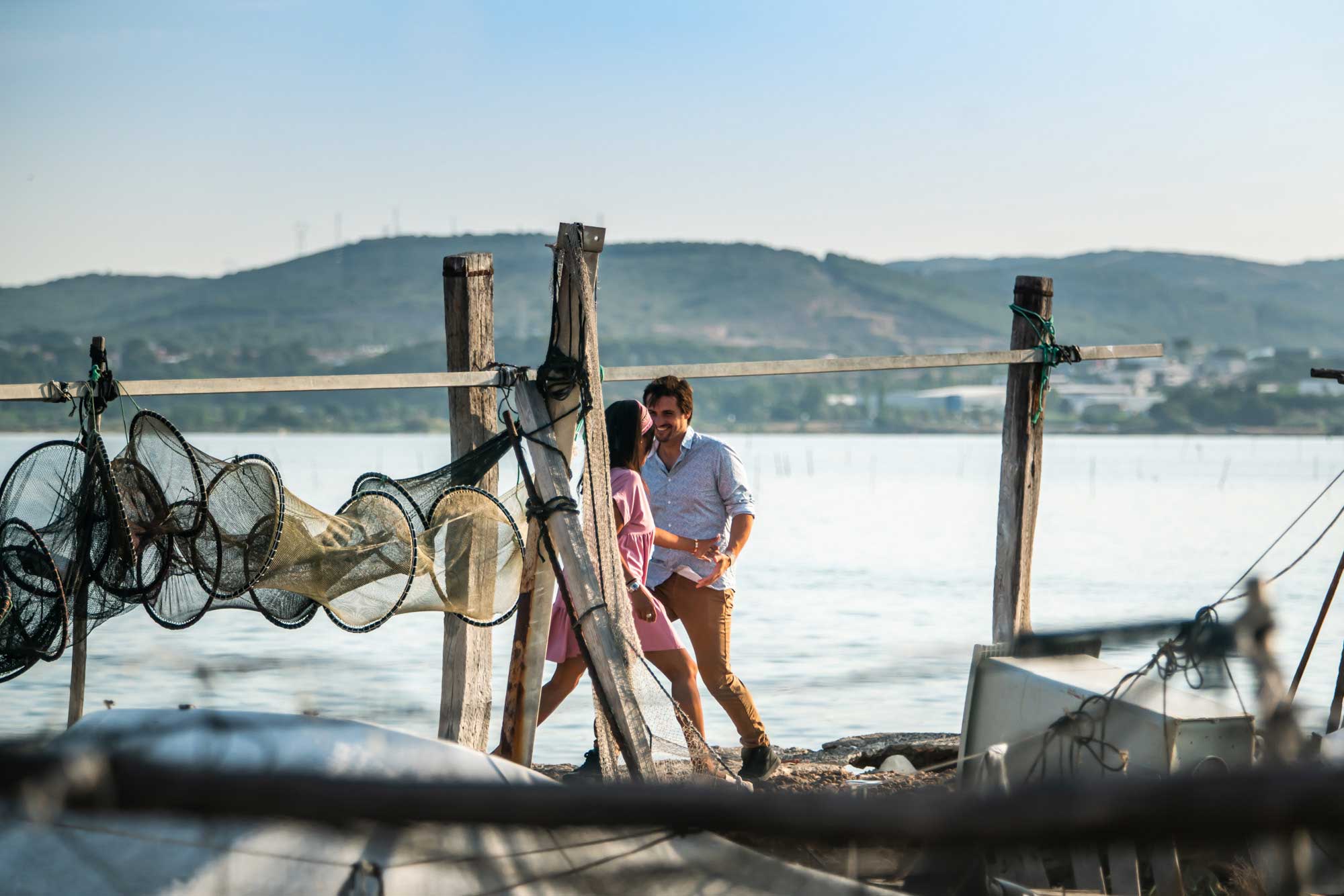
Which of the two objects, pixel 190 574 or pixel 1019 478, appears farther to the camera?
pixel 1019 478

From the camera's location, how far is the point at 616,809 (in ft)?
3.99

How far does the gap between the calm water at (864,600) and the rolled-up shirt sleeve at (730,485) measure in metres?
1.03

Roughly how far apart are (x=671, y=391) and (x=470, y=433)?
3.17 ft

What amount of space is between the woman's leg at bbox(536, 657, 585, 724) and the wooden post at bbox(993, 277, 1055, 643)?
2.38 metres

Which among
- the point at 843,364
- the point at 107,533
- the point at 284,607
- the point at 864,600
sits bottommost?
the point at 864,600

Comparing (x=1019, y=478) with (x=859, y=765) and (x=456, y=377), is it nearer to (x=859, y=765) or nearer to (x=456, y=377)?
(x=859, y=765)

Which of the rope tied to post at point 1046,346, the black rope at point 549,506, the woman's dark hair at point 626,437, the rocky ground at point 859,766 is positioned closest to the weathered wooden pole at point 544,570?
the black rope at point 549,506

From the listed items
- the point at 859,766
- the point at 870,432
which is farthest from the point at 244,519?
the point at 870,432

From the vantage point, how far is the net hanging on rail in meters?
4.91

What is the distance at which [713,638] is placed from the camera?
609cm

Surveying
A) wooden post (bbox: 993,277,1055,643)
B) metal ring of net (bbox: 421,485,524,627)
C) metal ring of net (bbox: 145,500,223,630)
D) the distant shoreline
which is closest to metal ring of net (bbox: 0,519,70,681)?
metal ring of net (bbox: 145,500,223,630)

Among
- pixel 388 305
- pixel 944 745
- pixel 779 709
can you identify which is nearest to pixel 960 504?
pixel 779 709

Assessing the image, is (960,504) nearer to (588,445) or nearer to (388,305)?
(588,445)

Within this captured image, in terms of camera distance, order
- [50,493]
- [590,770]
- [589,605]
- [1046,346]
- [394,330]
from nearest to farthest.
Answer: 1. [589,605]
2. [50,493]
3. [590,770]
4. [1046,346]
5. [394,330]
